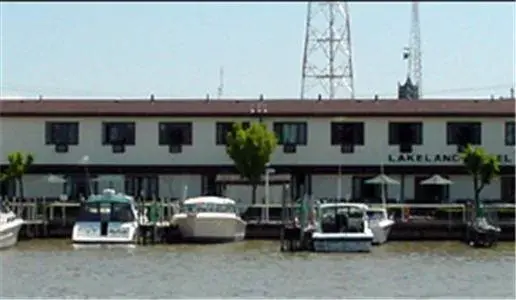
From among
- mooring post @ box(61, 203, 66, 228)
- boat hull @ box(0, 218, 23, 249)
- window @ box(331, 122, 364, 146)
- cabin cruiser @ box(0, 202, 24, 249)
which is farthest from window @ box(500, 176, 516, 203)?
boat hull @ box(0, 218, 23, 249)

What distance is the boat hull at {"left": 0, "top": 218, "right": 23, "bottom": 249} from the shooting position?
47.9 m

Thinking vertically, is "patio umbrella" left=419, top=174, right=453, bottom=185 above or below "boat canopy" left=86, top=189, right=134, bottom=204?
above

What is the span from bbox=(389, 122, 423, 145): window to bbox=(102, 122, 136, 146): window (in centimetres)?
1259

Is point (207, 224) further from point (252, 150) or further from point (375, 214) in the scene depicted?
point (252, 150)

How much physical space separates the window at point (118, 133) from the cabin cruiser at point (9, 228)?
42.2 ft

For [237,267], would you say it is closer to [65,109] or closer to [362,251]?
[362,251]

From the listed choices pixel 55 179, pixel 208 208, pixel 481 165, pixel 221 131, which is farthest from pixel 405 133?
pixel 55 179

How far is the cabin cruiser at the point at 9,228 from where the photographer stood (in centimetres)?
4797

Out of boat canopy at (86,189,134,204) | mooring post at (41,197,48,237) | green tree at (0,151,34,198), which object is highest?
green tree at (0,151,34,198)

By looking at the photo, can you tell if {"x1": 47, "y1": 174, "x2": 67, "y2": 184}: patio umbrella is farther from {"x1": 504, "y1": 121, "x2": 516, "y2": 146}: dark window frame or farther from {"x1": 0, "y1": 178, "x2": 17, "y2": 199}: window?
{"x1": 504, "y1": 121, "x2": 516, "y2": 146}: dark window frame

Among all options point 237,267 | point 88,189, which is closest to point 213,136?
point 88,189

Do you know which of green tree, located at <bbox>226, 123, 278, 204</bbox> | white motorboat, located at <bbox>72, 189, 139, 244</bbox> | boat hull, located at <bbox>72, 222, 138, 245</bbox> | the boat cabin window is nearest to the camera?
the boat cabin window

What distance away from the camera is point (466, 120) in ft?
211

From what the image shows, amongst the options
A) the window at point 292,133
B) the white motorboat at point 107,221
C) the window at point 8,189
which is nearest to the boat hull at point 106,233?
the white motorboat at point 107,221
